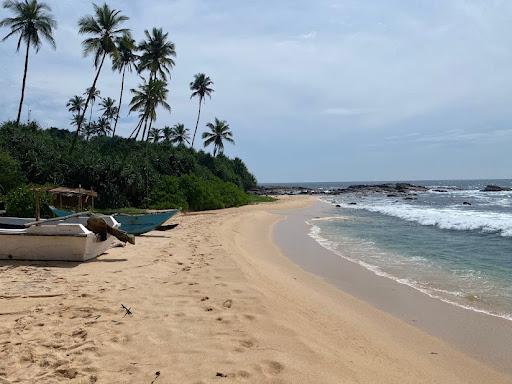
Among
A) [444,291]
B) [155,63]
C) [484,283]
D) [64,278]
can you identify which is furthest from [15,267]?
[155,63]

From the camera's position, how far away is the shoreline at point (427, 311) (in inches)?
201

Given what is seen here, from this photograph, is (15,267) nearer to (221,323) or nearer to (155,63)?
(221,323)

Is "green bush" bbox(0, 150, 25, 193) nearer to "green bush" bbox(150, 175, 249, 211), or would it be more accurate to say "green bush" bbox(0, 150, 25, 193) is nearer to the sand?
"green bush" bbox(150, 175, 249, 211)

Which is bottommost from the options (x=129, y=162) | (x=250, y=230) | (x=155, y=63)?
(x=250, y=230)

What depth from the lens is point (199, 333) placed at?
462 cm

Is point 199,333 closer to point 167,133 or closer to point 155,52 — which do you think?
point 155,52

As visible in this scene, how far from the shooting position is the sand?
376cm

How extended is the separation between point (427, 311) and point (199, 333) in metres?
3.88

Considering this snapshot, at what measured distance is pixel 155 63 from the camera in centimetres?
3862

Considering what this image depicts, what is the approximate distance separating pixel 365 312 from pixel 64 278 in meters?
4.99

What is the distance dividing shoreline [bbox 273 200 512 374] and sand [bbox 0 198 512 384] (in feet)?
0.85

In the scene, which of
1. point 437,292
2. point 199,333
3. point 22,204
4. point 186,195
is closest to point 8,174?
point 22,204

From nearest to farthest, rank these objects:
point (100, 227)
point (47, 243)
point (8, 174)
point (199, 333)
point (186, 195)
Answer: point (199, 333)
point (47, 243)
point (100, 227)
point (8, 174)
point (186, 195)

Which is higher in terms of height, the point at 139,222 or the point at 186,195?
the point at 186,195
